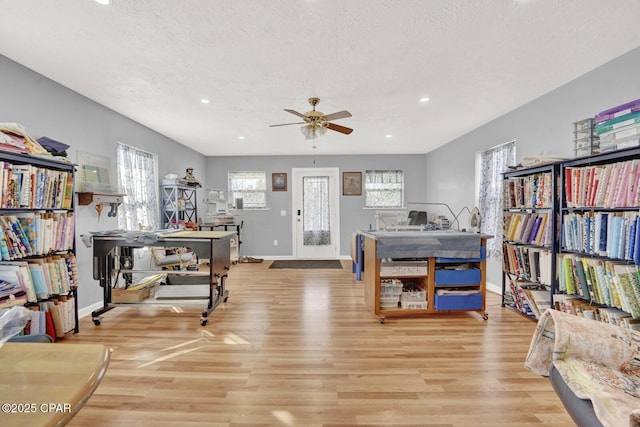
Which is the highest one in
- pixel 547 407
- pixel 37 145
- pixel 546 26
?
pixel 546 26

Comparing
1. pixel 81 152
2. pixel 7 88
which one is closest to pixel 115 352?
pixel 81 152

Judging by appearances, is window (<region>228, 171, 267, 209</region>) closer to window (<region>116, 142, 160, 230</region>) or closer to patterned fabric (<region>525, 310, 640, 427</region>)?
window (<region>116, 142, 160, 230</region>)

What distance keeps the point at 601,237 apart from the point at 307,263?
4554 millimetres

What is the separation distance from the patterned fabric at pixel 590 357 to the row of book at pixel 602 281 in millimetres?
997

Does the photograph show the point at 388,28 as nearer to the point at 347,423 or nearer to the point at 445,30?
the point at 445,30

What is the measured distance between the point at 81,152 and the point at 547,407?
4.53 metres

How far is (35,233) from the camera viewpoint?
2.18 metres

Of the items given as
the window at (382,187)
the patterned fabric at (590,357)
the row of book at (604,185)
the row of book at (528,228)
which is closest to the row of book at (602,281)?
the row of book at (528,228)

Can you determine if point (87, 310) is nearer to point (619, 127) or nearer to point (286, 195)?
point (286, 195)

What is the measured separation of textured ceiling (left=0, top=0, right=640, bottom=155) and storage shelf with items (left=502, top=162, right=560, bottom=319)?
98 centimetres

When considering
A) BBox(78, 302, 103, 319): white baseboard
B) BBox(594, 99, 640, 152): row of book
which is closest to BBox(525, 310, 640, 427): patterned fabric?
BBox(594, 99, 640, 152): row of book

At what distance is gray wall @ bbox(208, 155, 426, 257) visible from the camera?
20.4 feet

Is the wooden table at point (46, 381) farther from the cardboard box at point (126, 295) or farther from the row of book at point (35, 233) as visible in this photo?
the cardboard box at point (126, 295)

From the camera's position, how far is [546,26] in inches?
73.5
